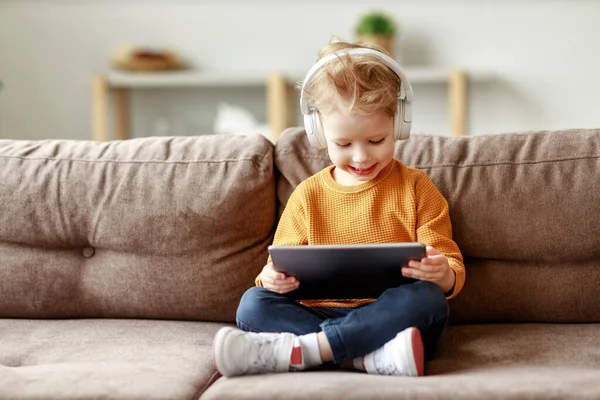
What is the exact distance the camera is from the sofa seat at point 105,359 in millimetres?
1209

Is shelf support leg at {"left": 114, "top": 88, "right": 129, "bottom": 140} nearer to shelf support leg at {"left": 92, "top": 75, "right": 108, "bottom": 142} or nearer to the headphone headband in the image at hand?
shelf support leg at {"left": 92, "top": 75, "right": 108, "bottom": 142}

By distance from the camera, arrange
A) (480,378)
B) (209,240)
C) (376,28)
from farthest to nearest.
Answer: (376,28), (209,240), (480,378)

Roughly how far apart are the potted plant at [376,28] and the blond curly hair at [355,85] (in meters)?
1.92

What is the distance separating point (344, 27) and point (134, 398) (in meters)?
2.63

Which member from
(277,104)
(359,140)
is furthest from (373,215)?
(277,104)

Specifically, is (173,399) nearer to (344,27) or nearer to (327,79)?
(327,79)

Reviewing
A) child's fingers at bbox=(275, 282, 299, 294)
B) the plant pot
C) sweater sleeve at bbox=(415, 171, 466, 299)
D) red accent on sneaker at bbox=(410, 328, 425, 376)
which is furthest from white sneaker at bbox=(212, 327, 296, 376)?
the plant pot

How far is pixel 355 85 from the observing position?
138 centimetres

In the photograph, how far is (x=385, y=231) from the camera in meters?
1.47

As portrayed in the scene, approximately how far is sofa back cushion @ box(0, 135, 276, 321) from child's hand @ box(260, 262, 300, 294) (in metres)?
0.30

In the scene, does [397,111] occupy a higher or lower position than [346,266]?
higher

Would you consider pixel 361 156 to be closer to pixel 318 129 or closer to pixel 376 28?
pixel 318 129

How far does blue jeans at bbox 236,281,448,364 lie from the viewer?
129cm

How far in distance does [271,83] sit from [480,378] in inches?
94.4
